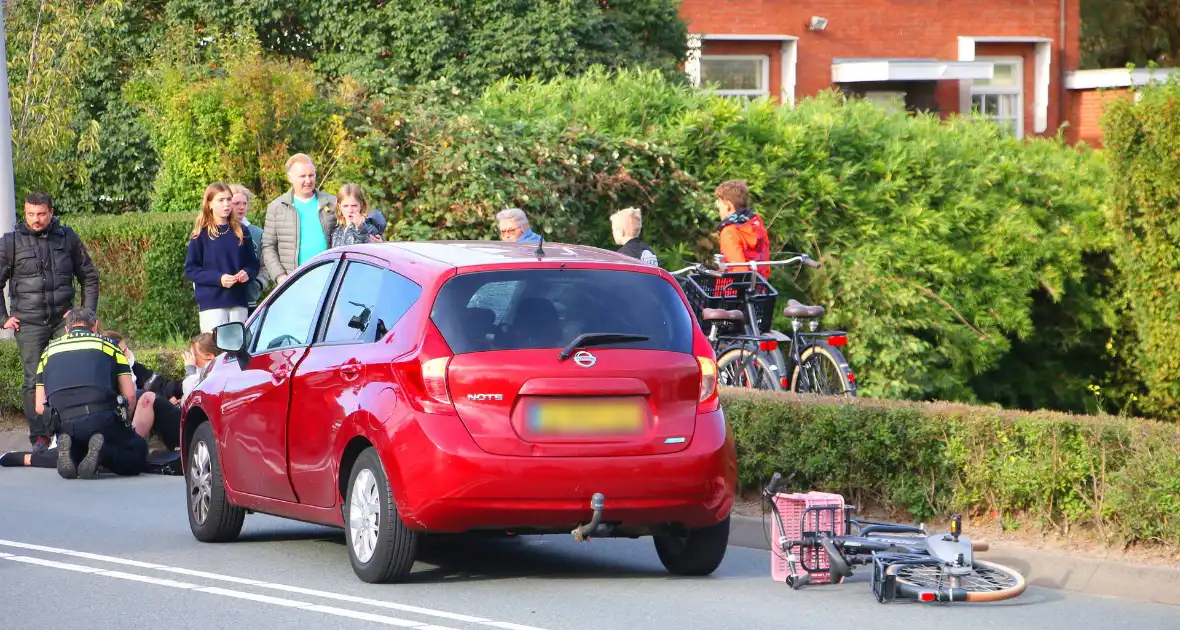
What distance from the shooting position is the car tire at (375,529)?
7.93 metres

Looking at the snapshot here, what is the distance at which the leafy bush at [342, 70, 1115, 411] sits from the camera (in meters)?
15.8

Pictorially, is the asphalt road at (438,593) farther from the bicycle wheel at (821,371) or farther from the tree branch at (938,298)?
the tree branch at (938,298)

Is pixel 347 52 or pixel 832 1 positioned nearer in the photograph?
pixel 347 52

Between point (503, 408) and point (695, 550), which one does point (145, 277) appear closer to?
point (695, 550)

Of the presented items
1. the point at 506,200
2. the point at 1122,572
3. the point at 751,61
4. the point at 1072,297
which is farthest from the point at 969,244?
the point at 751,61

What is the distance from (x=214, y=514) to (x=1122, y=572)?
186 inches

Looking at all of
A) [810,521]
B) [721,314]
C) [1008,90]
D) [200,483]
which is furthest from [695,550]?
[1008,90]

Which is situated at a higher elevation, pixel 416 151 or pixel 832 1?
pixel 832 1

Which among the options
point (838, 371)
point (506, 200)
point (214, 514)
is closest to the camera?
point (214, 514)

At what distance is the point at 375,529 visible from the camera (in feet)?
26.6

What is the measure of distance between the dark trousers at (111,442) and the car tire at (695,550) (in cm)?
570

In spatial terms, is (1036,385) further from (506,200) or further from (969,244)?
(506,200)

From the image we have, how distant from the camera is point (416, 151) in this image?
1592cm

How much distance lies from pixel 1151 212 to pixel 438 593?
10607mm
